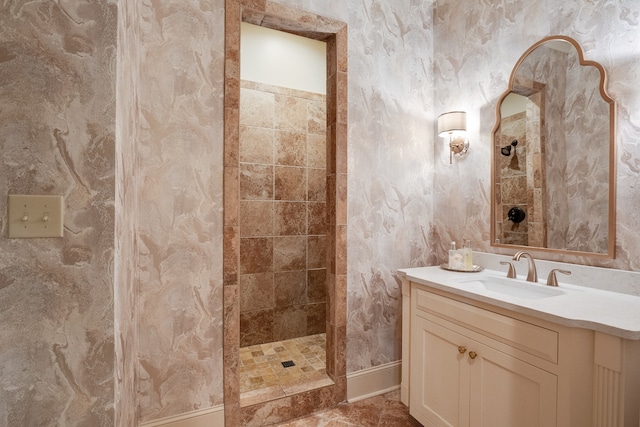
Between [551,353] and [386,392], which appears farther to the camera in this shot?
[386,392]

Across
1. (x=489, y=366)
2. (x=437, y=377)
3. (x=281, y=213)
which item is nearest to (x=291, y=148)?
(x=281, y=213)

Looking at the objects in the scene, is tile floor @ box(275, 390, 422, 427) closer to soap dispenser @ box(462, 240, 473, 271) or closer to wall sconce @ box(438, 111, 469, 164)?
soap dispenser @ box(462, 240, 473, 271)

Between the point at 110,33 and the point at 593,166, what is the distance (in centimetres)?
206

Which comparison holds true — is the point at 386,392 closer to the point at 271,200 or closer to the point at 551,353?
the point at 551,353

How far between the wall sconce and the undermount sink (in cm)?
92

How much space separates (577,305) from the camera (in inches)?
47.8

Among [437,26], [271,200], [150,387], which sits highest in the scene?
[437,26]

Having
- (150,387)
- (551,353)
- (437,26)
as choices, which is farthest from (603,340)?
(437,26)

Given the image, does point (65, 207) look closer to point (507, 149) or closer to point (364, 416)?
point (364, 416)

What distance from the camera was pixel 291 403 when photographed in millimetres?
1916

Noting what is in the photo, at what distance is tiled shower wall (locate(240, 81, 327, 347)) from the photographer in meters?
2.91

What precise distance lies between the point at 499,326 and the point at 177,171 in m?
1.71

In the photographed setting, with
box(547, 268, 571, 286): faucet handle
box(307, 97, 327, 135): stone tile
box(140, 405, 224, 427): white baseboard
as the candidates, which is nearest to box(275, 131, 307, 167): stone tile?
box(307, 97, 327, 135): stone tile

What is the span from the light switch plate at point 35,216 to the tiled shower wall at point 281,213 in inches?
77.9
